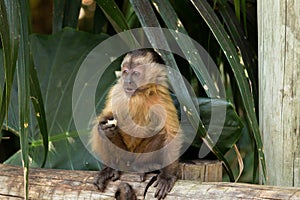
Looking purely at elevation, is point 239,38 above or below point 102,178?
above

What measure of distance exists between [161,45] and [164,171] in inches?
17.9

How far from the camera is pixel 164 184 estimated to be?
2115 millimetres

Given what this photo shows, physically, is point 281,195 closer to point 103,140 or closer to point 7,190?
point 103,140

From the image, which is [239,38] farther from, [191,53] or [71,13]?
[71,13]

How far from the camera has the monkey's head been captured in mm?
2502

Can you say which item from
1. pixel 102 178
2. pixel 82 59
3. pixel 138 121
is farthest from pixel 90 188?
pixel 82 59

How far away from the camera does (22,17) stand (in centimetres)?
213

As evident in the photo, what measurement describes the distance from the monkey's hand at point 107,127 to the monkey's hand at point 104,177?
149 mm

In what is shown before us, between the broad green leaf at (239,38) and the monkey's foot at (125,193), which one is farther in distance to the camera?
the broad green leaf at (239,38)

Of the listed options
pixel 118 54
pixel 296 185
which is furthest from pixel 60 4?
pixel 296 185

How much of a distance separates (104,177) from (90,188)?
0.07 m

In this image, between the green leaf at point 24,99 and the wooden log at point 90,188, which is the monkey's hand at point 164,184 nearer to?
the wooden log at point 90,188

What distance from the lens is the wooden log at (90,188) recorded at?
73.5 inches

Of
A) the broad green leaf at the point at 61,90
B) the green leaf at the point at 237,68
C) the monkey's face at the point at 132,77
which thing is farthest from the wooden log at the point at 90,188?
the broad green leaf at the point at 61,90
